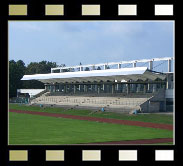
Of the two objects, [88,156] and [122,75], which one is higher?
[122,75]

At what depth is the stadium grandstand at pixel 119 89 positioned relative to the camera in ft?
152

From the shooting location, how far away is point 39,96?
247ft

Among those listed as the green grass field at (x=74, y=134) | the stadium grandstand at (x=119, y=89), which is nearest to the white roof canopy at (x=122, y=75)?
the stadium grandstand at (x=119, y=89)

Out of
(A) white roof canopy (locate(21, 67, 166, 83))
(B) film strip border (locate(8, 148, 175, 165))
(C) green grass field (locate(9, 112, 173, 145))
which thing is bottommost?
(C) green grass field (locate(9, 112, 173, 145))

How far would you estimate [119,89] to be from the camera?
189ft

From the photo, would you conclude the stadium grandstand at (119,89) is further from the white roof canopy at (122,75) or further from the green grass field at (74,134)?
the green grass field at (74,134)

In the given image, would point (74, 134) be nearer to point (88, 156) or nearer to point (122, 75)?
point (88, 156)

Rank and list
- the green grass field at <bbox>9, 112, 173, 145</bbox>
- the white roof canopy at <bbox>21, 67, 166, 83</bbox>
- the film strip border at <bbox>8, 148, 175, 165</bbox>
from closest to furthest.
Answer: the film strip border at <bbox>8, 148, 175, 165</bbox> < the green grass field at <bbox>9, 112, 173, 145</bbox> < the white roof canopy at <bbox>21, 67, 166, 83</bbox>

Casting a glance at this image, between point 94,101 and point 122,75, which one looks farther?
point 94,101

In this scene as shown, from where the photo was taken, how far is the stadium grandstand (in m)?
46.2

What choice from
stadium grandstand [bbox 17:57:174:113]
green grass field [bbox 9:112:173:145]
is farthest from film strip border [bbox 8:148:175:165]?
stadium grandstand [bbox 17:57:174:113]

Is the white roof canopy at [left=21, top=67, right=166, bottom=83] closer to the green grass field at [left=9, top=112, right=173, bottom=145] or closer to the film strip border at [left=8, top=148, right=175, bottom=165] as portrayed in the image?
the green grass field at [left=9, top=112, right=173, bottom=145]

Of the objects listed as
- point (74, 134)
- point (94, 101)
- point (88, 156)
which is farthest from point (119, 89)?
point (88, 156)

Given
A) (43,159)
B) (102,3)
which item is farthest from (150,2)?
(43,159)
